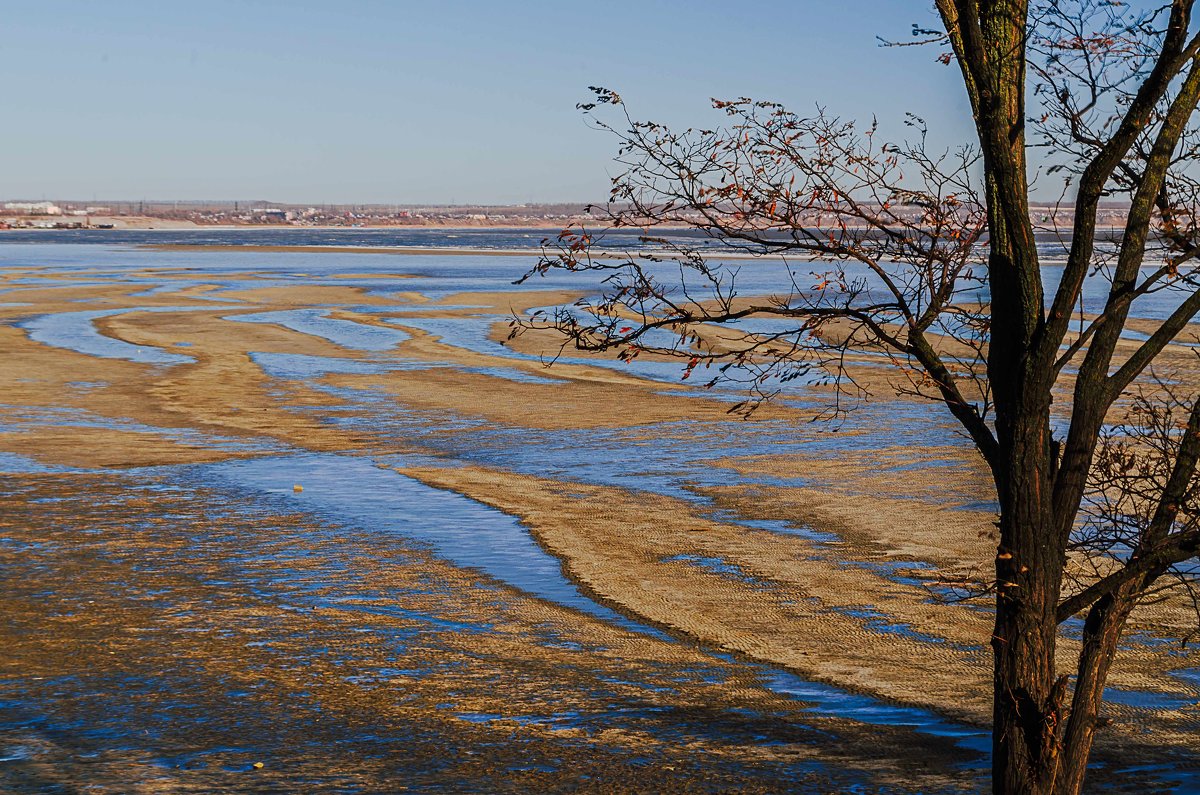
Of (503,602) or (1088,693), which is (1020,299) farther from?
(503,602)

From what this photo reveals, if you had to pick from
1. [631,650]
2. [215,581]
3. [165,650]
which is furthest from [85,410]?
[631,650]

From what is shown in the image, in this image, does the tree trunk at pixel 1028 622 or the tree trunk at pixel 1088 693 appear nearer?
the tree trunk at pixel 1028 622

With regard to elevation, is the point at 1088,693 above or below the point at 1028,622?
below

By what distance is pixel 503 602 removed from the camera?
1057 centimetres

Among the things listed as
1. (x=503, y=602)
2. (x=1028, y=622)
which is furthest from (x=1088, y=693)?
(x=503, y=602)

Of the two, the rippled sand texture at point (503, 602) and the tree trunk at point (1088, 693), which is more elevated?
the tree trunk at point (1088, 693)

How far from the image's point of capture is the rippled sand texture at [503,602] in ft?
24.9

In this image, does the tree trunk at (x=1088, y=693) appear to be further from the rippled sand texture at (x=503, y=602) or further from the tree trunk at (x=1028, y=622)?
the rippled sand texture at (x=503, y=602)

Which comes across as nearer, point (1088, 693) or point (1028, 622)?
point (1028, 622)

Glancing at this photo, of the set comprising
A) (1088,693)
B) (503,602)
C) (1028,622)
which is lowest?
(503,602)

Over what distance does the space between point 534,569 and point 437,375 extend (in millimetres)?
13733

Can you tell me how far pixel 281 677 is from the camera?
8.76 meters

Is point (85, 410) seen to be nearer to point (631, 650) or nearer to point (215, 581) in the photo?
point (215, 581)

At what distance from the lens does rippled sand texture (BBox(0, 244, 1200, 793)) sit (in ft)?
24.9
